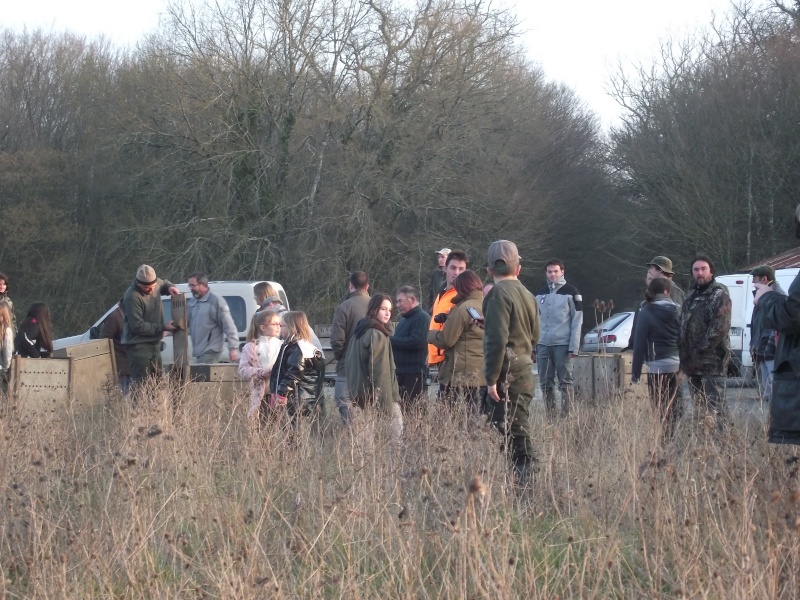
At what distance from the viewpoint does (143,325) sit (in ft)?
36.2

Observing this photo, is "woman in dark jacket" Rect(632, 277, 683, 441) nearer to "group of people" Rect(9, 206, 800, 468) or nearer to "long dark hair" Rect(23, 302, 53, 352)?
"group of people" Rect(9, 206, 800, 468)

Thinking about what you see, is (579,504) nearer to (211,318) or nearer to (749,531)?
(749,531)

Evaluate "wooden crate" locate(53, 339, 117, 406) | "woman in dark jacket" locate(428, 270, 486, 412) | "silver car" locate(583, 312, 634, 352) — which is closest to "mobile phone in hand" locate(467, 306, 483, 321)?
"woman in dark jacket" locate(428, 270, 486, 412)

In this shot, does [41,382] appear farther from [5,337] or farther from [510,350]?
Result: [510,350]

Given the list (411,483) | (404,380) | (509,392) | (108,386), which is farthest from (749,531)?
(108,386)

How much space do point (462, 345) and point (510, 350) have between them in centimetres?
143

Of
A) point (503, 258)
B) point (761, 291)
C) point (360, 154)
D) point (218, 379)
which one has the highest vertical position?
point (360, 154)

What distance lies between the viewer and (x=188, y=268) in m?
28.6

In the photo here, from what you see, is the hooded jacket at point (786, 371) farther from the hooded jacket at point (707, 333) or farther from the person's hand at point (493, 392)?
the hooded jacket at point (707, 333)

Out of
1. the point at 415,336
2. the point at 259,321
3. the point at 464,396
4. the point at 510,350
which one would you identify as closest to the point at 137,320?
the point at 259,321

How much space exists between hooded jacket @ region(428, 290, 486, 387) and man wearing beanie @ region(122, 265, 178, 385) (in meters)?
3.98

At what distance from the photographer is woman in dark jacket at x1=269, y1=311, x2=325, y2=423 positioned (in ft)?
26.8

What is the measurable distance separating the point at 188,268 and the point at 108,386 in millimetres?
18332

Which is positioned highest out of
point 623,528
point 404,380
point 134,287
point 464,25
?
point 464,25
